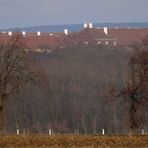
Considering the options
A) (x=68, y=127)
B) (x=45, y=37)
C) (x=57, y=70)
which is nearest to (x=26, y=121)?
(x=68, y=127)

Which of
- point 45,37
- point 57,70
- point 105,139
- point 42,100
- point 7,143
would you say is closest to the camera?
point 7,143

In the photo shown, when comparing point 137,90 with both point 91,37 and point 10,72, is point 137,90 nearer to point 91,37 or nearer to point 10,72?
point 10,72

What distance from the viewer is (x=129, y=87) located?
38.7 meters

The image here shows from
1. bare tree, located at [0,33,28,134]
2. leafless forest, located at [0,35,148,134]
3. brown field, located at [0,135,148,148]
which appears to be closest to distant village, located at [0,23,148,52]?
leafless forest, located at [0,35,148,134]

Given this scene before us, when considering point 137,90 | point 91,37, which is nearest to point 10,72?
point 137,90

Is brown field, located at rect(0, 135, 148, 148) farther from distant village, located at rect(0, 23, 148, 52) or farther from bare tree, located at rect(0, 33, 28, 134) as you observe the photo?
distant village, located at rect(0, 23, 148, 52)

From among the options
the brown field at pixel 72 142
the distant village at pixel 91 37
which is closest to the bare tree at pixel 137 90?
the brown field at pixel 72 142

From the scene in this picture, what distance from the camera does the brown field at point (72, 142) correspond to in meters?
24.4

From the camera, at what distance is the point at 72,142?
26266 mm

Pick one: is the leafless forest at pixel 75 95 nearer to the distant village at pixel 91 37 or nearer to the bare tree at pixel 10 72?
the bare tree at pixel 10 72

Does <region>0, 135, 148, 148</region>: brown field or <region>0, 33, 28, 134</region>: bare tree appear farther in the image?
<region>0, 33, 28, 134</region>: bare tree

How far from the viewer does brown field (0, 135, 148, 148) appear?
2442cm

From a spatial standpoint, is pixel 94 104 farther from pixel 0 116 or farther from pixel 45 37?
pixel 45 37

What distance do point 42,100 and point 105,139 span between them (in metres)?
48.2
